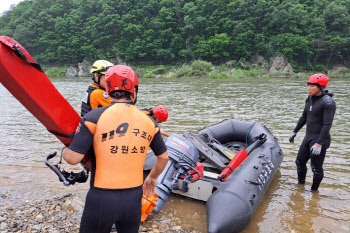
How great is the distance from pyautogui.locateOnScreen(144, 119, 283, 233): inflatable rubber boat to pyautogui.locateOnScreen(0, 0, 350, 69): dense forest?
42.8 metres

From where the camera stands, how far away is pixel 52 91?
191 centimetres

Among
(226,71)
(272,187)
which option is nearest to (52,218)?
(272,187)

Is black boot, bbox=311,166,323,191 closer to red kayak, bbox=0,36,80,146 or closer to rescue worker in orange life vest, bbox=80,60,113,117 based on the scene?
rescue worker in orange life vest, bbox=80,60,113,117

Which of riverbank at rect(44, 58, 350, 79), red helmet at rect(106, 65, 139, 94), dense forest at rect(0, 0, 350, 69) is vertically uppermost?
red helmet at rect(106, 65, 139, 94)

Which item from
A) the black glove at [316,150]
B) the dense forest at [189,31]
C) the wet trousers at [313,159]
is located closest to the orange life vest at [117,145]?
the black glove at [316,150]

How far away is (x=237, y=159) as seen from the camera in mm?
4047

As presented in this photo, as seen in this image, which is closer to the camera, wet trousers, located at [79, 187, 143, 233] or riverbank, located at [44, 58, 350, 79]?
wet trousers, located at [79, 187, 143, 233]

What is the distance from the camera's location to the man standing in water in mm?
3576

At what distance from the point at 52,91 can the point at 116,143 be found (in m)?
0.71

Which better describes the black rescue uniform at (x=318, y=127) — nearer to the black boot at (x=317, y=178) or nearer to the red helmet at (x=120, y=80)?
the black boot at (x=317, y=178)

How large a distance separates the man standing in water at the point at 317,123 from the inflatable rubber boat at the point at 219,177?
0.58 metres

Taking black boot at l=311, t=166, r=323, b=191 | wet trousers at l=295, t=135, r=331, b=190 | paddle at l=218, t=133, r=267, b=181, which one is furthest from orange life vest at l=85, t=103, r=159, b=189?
black boot at l=311, t=166, r=323, b=191

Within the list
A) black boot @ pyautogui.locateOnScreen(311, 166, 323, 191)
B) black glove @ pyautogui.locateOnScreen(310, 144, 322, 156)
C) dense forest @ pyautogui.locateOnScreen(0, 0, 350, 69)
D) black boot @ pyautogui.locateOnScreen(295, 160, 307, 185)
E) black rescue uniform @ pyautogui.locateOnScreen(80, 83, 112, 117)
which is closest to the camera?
black rescue uniform @ pyautogui.locateOnScreen(80, 83, 112, 117)

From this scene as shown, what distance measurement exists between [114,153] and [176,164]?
200 cm
